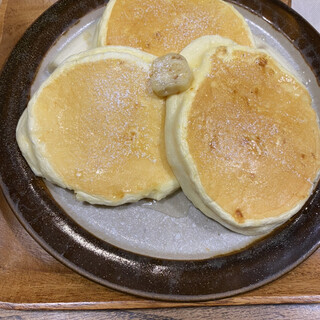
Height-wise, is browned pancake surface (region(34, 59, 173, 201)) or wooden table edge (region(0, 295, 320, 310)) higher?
browned pancake surface (region(34, 59, 173, 201))

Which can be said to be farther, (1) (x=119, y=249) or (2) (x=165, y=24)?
(2) (x=165, y=24)

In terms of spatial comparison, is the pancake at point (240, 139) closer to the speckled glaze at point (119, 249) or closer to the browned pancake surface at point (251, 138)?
the browned pancake surface at point (251, 138)

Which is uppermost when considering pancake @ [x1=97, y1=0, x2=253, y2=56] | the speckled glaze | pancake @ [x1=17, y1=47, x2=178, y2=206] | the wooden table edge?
pancake @ [x1=97, y1=0, x2=253, y2=56]

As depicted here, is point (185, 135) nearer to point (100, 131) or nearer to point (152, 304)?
point (100, 131)

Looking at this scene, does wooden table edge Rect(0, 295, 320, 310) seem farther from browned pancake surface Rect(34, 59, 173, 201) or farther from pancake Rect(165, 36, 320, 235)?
browned pancake surface Rect(34, 59, 173, 201)

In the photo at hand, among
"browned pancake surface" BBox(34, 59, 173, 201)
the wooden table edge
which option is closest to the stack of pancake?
"browned pancake surface" BBox(34, 59, 173, 201)

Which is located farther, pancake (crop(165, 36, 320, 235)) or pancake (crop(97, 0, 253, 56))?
pancake (crop(97, 0, 253, 56))

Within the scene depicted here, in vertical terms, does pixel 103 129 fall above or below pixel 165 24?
below

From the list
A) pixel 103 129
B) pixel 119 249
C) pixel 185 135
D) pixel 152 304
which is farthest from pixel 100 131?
pixel 152 304
